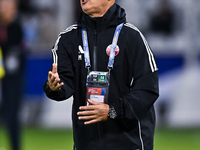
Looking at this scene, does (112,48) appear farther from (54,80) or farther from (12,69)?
(12,69)

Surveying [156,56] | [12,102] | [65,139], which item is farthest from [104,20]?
[156,56]

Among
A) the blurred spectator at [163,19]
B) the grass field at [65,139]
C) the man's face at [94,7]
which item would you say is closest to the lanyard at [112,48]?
the man's face at [94,7]

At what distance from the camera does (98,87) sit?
12.0 feet

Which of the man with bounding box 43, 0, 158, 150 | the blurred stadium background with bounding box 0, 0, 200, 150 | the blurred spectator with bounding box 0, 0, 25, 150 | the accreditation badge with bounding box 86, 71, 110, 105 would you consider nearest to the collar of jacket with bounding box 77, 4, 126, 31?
the man with bounding box 43, 0, 158, 150

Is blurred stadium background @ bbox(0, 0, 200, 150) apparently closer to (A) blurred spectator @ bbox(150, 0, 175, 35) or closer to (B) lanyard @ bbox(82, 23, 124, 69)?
(A) blurred spectator @ bbox(150, 0, 175, 35)

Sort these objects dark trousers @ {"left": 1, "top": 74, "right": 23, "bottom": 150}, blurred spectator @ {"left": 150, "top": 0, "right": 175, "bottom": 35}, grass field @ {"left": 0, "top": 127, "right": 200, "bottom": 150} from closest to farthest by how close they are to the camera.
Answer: dark trousers @ {"left": 1, "top": 74, "right": 23, "bottom": 150}, grass field @ {"left": 0, "top": 127, "right": 200, "bottom": 150}, blurred spectator @ {"left": 150, "top": 0, "right": 175, "bottom": 35}

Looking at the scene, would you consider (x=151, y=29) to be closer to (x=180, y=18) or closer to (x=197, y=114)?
(x=180, y=18)

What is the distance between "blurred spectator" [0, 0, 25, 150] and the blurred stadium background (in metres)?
2.30

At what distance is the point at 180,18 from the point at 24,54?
15.6ft

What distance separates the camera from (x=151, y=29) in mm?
10891

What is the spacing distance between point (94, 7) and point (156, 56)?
22.9ft

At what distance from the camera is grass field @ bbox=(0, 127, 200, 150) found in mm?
8117

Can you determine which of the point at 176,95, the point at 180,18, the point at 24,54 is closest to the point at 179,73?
the point at 176,95

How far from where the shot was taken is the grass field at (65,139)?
812 centimetres
